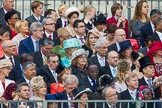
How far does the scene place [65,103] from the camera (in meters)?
18.2

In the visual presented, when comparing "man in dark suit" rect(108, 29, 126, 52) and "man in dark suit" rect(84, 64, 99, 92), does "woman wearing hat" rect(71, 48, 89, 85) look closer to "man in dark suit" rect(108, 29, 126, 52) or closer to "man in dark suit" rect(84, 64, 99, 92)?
"man in dark suit" rect(84, 64, 99, 92)

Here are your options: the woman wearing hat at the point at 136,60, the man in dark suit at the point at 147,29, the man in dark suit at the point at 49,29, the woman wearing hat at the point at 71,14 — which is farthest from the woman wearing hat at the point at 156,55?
the woman wearing hat at the point at 71,14

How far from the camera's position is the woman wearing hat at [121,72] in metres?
20.6

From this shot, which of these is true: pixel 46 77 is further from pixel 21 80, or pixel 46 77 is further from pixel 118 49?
pixel 118 49

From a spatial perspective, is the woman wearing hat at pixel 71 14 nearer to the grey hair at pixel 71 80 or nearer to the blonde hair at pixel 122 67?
the blonde hair at pixel 122 67

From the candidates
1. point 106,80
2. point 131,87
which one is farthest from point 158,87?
point 106,80

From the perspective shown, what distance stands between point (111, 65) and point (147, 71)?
0.70 meters

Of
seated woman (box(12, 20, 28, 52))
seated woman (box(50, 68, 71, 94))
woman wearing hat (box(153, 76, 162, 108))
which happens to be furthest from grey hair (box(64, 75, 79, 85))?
seated woman (box(12, 20, 28, 52))

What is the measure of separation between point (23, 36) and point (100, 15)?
223 centimetres

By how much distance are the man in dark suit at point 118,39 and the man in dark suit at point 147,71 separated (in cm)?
124

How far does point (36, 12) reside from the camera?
79.4 ft

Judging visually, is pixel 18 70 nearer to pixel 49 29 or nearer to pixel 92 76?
pixel 92 76

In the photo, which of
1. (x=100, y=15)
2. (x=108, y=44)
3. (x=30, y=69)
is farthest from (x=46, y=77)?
(x=100, y=15)

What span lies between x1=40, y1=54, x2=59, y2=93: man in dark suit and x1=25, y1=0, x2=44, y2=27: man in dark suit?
324 centimetres
